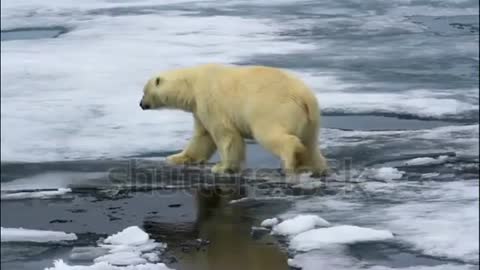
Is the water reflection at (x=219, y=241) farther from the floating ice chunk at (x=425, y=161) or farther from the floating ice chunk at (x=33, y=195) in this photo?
the floating ice chunk at (x=425, y=161)

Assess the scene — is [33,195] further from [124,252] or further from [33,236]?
[124,252]

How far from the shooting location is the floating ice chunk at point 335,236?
12.4ft

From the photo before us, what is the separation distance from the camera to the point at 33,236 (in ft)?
13.1

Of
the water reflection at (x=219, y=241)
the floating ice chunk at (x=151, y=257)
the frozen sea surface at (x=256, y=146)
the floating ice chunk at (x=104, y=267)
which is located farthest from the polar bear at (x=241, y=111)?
the floating ice chunk at (x=104, y=267)

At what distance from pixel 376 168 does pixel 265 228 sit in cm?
112

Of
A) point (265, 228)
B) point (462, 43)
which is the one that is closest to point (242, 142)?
point (265, 228)

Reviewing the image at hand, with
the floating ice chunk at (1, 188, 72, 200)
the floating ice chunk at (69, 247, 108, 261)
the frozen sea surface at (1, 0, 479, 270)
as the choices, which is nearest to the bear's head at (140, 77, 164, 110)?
the frozen sea surface at (1, 0, 479, 270)

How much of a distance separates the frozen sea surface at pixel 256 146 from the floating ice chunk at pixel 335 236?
19 millimetres

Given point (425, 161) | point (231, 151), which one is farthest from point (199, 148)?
point (425, 161)

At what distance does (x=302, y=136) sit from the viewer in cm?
475

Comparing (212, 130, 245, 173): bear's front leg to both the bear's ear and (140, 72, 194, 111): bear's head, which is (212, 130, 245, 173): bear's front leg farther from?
the bear's ear

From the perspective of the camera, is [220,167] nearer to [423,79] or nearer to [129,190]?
[129,190]

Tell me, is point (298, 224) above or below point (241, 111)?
below

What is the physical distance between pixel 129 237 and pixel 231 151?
121 centimetres
